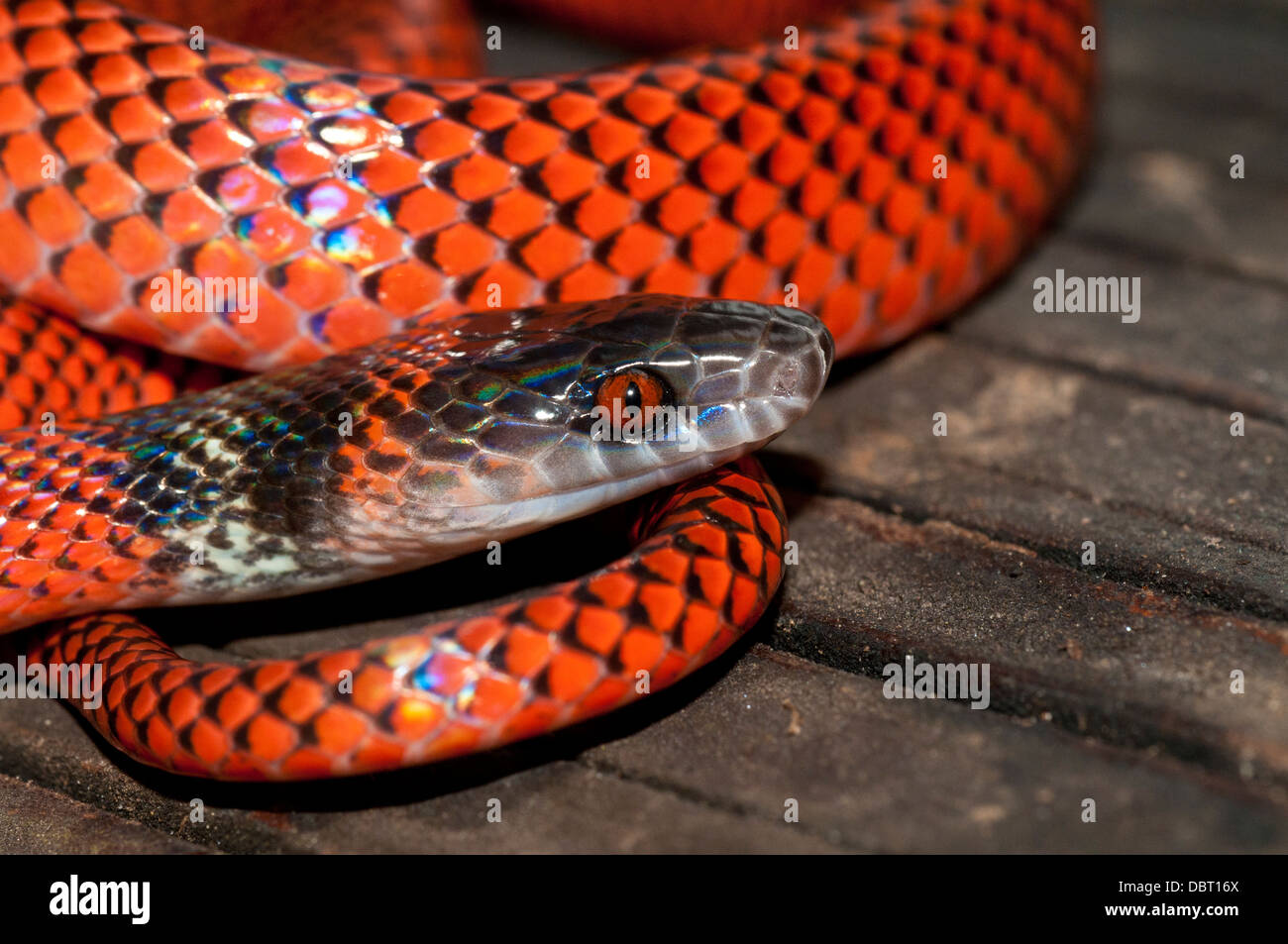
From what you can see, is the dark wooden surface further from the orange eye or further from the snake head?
the orange eye

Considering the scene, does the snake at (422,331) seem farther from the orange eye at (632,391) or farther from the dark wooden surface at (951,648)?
the dark wooden surface at (951,648)

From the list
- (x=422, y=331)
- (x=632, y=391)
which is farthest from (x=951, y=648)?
(x=422, y=331)

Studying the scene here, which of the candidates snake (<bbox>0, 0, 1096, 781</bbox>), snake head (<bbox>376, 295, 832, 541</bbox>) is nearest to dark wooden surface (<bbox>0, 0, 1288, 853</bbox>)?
snake (<bbox>0, 0, 1096, 781</bbox>)

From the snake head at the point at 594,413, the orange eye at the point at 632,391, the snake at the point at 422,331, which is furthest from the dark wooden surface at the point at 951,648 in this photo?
the orange eye at the point at 632,391

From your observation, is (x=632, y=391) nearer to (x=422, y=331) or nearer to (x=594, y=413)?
(x=594, y=413)
